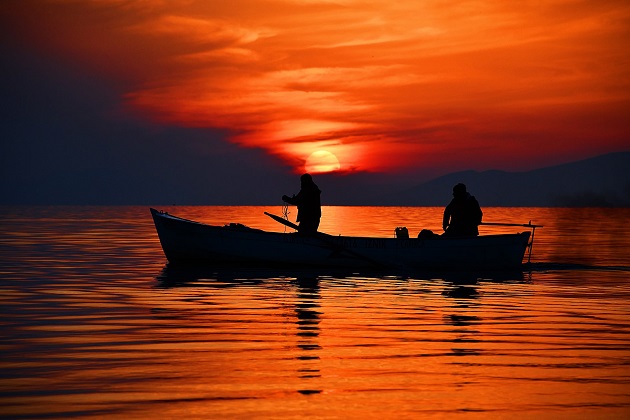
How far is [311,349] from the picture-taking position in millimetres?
13023

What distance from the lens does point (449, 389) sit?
33.5 ft

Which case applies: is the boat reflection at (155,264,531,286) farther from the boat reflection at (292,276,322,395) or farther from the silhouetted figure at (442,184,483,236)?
the boat reflection at (292,276,322,395)

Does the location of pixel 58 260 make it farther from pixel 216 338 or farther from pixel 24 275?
pixel 216 338

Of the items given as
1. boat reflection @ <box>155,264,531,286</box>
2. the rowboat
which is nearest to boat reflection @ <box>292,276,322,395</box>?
boat reflection @ <box>155,264,531,286</box>

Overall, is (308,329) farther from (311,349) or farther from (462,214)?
(462,214)

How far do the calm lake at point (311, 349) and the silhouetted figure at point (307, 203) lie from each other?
3.66 meters

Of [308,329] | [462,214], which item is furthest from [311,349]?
[462,214]

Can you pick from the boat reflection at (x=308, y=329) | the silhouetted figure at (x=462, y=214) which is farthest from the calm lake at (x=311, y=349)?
the silhouetted figure at (x=462, y=214)

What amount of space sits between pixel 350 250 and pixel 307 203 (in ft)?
7.48

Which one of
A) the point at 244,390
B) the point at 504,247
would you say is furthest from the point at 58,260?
the point at 244,390

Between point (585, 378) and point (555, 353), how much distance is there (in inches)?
77.5

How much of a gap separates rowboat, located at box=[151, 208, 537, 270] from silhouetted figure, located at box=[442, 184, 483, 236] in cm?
48

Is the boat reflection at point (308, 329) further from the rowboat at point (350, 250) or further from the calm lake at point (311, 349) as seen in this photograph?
the rowboat at point (350, 250)

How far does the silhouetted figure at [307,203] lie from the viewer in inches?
1112
